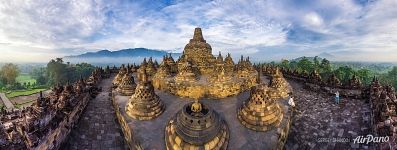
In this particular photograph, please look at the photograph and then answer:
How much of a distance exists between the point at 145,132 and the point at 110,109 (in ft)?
21.7

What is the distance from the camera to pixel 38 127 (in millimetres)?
12594

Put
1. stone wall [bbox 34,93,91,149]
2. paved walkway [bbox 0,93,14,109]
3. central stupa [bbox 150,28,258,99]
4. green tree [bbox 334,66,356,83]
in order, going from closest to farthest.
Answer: stone wall [bbox 34,93,91,149] → central stupa [bbox 150,28,258,99] → paved walkway [bbox 0,93,14,109] → green tree [bbox 334,66,356,83]

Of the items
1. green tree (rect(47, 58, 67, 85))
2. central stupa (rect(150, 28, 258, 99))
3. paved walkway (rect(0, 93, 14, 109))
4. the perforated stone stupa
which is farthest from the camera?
green tree (rect(47, 58, 67, 85))

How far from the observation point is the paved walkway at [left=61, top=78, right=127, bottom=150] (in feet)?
50.8

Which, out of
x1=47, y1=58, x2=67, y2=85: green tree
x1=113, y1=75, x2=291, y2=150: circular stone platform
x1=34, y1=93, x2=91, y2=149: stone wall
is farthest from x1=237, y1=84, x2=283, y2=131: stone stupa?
x1=47, y1=58, x2=67, y2=85: green tree

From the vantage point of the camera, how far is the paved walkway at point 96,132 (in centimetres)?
1549

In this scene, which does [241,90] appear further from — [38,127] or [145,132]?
[38,127]

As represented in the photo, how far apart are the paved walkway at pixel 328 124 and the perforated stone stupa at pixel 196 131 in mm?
5844

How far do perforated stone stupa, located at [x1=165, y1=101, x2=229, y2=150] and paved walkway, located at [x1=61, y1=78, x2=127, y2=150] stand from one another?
510 cm

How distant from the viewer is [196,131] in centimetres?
1227

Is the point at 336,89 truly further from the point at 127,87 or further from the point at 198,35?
the point at 127,87

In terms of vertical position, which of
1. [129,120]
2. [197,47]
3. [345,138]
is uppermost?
[197,47]

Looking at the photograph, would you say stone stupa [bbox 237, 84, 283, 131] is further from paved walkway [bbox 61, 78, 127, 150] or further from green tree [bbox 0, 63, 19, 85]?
green tree [bbox 0, 63, 19, 85]

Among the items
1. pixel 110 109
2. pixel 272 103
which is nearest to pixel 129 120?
pixel 110 109
